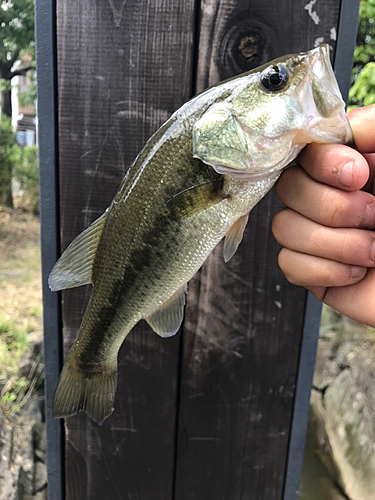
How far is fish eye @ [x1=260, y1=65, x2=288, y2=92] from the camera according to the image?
2.40 ft

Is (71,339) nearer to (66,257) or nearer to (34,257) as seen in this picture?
(66,257)

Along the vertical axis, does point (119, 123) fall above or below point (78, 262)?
→ above

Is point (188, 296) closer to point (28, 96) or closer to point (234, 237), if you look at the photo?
point (234, 237)

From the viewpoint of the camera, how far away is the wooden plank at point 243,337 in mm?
1202

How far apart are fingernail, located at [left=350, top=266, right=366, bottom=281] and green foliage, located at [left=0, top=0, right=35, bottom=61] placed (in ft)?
21.4

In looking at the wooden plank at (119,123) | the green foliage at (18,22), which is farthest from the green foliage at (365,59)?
the green foliage at (18,22)

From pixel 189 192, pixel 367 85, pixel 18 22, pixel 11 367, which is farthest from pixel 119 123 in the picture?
pixel 18 22

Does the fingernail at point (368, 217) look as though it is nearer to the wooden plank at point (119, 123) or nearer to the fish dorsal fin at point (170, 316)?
the fish dorsal fin at point (170, 316)

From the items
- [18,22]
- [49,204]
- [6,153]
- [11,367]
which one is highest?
[18,22]

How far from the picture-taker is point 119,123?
49.4 inches

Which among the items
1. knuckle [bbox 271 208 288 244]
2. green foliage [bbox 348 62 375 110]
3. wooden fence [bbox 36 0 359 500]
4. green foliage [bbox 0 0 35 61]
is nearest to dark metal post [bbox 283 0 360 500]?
wooden fence [bbox 36 0 359 500]

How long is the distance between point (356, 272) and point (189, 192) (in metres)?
0.37

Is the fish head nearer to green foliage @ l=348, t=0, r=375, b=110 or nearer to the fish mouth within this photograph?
the fish mouth

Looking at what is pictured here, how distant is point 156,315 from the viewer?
37.0 inches
